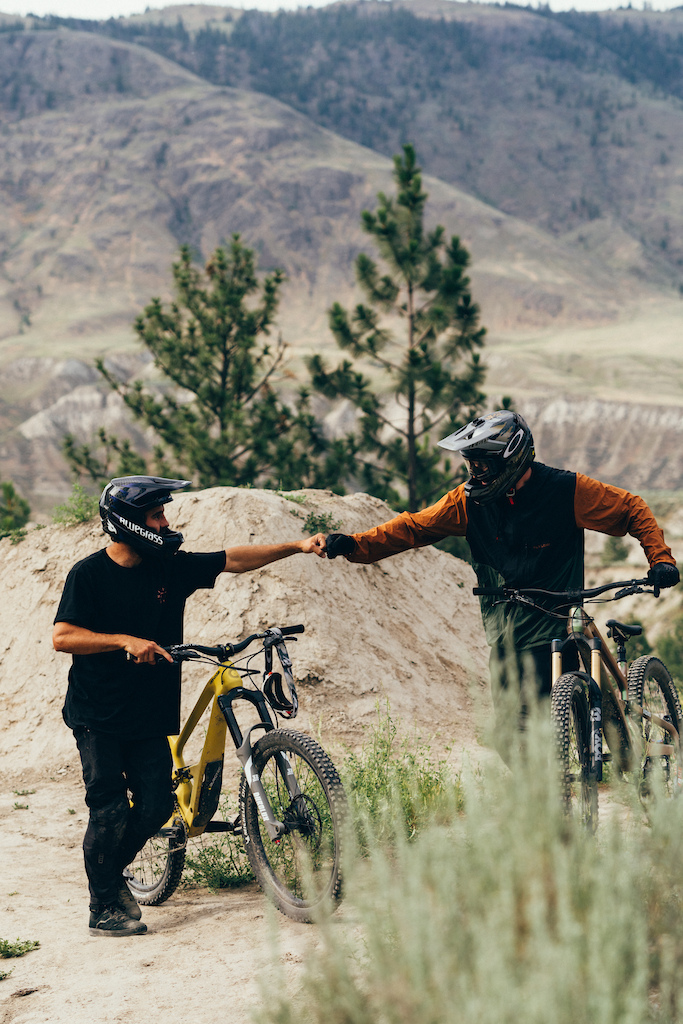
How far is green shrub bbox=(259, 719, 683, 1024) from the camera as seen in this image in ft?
6.51

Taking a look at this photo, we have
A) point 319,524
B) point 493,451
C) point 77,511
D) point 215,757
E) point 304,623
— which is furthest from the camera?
point 77,511

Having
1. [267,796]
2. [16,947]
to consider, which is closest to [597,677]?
[267,796]

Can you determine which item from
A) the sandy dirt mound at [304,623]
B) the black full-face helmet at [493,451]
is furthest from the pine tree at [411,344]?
the black full-face helmet at [493,451]

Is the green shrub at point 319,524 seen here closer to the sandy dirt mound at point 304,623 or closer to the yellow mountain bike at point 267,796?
the sandy dirt mound at point 304,623

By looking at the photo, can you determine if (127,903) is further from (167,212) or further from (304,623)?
(167,212)

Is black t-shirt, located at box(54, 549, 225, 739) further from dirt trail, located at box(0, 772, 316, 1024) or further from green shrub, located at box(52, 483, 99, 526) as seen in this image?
green shrub, located at box(52, 483, 99, 526)

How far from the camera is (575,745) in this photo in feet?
13.7

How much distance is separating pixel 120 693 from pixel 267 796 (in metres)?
0.85

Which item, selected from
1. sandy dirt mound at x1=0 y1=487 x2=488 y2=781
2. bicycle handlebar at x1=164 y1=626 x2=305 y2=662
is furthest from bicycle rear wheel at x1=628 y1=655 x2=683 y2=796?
sandy dirt mound at x1=0 y1=487 x2=488 y2=781

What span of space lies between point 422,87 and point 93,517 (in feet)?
530

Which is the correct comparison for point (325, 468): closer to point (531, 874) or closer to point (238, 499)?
point (238, 499)

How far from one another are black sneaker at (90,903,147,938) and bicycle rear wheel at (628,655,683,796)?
249cm

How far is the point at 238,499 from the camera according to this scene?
31.4ft

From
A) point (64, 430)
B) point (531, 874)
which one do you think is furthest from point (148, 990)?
point (64, 430)
